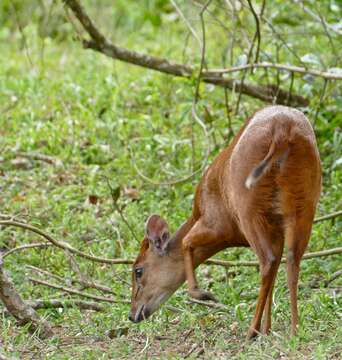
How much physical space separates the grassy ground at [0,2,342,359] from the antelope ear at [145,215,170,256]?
1.09ft

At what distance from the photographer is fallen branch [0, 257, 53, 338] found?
5227mm

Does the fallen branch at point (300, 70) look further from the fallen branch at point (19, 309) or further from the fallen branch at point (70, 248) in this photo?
the fallen branch at point (19, 309)

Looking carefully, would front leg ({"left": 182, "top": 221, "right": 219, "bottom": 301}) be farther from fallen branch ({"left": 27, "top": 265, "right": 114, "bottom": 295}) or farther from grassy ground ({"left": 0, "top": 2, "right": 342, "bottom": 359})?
fallen branch ({"left": 27, "top": 265, "right": 114, "bottom": 295})

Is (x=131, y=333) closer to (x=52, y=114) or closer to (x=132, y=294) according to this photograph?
(x=132, y=294)

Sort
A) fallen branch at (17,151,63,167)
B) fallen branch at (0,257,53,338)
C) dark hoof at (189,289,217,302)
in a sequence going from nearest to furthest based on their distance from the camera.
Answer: fallen branch at (0,257,53,338) → dark hoof at (189,289,217,302) → fallen branch at (17,151,63,167)

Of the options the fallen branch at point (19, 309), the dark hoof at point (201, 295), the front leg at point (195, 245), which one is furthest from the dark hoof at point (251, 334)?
the fallen branch at point (19, 309)

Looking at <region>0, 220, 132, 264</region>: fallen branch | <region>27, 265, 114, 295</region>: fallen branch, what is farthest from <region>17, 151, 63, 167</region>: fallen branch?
<region>0, 220, 132, 264</region>: fallen branch

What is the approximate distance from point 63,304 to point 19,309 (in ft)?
2.15

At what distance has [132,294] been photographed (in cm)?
593

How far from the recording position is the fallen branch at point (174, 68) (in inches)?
301

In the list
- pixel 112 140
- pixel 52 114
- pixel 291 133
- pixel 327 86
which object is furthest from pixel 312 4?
pixel 291 133

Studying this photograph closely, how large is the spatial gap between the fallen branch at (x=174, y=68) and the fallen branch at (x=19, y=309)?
2802 mm

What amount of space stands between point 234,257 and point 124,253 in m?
0.74

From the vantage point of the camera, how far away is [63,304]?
593 centimetres
